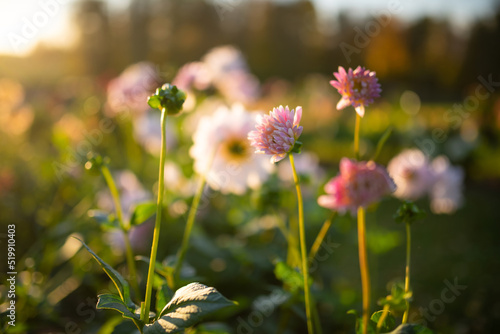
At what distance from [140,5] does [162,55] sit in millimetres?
2258

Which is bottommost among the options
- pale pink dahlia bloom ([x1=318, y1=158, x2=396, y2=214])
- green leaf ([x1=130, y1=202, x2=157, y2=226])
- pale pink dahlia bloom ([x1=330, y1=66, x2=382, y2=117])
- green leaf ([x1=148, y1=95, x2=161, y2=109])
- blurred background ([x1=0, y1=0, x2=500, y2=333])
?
blurred background ([x1=0, y1=0, x2=500, y2=333])

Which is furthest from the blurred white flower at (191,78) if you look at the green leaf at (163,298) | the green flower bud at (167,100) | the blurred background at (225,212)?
the green leaf at (163,298)

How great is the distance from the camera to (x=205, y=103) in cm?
214

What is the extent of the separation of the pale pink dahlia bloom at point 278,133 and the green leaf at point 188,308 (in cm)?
24

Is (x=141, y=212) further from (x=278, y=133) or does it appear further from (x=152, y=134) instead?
(x=152, y=134)

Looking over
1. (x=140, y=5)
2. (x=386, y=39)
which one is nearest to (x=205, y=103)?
(x=386, y=39)

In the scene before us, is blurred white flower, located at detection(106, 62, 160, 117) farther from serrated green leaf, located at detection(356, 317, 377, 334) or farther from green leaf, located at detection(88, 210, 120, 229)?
serrated green leaf, located at detection(356, 317, 377, 334)

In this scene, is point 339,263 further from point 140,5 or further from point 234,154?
point 140,5

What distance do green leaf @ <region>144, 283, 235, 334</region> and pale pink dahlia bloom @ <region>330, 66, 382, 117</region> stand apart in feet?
1.23

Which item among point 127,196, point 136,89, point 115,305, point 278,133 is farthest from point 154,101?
point 136,89

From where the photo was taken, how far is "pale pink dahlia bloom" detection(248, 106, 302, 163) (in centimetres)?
70

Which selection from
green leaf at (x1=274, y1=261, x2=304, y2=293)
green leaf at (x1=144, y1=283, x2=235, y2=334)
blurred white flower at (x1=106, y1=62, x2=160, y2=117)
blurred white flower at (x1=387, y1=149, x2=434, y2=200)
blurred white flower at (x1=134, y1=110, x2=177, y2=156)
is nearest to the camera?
green leaf at (x1=144, y1=283, x2=235, y2=334)

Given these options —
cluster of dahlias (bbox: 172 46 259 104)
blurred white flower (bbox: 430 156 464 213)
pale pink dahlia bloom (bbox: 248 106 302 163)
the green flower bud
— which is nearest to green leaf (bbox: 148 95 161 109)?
the green flower bud

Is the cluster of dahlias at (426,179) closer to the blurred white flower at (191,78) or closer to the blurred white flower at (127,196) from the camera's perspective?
the blurred white flower at (191,78)
